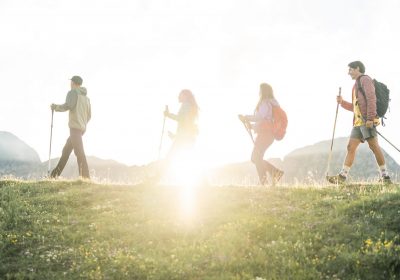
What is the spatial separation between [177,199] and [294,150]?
155564 millimetres

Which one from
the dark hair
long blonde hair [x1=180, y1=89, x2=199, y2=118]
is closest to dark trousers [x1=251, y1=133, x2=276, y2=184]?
long blonde hair [x1=180, y1=89, x2=199, y2=118]

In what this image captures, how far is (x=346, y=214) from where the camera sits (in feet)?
35.7

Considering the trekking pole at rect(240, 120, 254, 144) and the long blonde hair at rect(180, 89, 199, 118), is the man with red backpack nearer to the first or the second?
the trekking pole at rect(240, 120, 254, 144)

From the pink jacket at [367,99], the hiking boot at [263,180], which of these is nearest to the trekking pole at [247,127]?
the hiking boot at [263,180]

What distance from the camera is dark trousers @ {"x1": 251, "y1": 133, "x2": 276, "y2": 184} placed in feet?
50.6

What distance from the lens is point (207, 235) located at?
1052cm

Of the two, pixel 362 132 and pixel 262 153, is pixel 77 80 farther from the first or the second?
pixel 362 132

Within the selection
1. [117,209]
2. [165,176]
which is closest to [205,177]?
[165,176]

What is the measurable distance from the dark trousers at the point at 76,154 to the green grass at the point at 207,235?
313 cm

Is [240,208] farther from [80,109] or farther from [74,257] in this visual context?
[80,109]

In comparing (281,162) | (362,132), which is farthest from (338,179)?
(281,162)

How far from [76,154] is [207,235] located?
27.4ft

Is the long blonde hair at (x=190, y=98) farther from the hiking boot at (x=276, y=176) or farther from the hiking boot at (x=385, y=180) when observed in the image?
the hiking boot at (x=385, y=180)

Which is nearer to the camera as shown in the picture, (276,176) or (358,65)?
(358,65)
